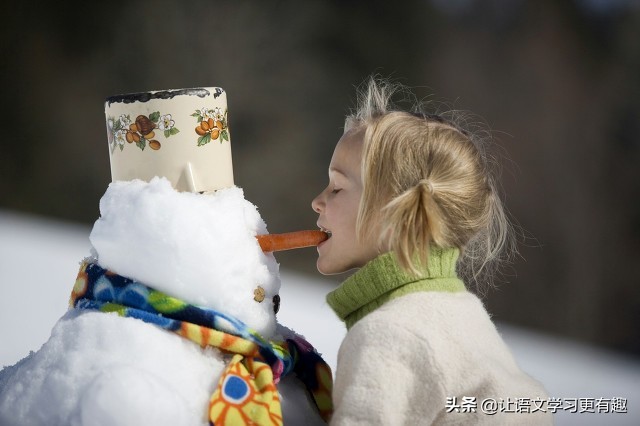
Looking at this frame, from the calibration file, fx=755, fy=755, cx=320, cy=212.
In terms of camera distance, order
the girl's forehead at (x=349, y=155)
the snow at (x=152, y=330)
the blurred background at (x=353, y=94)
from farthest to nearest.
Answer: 1. the blurred background at (x=353, y=94)
2. the girl's forehead at (x=349, y=155)
3. the snow at (x=152, y=330)

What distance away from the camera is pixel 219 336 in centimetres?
75

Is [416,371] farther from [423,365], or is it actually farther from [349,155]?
[349,155]

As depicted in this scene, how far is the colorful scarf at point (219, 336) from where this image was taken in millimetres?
728

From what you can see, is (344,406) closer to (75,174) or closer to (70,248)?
(70,248)

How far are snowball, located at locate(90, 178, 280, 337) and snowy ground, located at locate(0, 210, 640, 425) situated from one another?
1.92 feet

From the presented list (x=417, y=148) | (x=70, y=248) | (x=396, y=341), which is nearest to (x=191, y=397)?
(x=396, y=341)

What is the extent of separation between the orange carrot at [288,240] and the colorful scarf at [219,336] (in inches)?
3.9

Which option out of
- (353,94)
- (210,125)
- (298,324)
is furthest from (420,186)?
(353,94)

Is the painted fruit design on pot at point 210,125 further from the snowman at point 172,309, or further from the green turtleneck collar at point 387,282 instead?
the green turtleneck collar at point 387,282

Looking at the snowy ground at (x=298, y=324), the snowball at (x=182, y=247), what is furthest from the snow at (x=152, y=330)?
the snowy ground at (x=298, y=324)

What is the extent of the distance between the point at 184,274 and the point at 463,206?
1.14 feet

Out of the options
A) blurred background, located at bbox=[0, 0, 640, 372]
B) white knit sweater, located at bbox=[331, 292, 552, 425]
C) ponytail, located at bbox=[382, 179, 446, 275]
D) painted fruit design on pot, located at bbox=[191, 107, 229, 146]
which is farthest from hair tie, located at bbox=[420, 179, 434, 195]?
blurred background, located at bbox=[0, 0, 640, 372]

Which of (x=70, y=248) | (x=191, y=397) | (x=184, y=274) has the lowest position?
(x=70, y=248)

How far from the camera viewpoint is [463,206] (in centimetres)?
90
